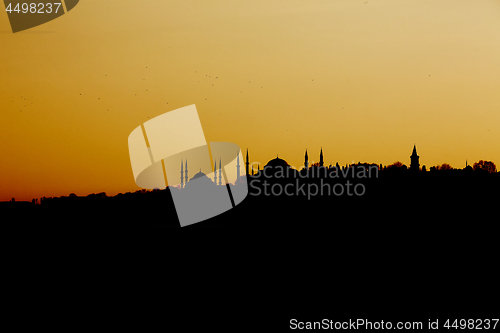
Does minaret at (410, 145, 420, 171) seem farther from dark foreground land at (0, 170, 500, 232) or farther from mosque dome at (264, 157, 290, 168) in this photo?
mosque dome at (264, 157, 290, 168)

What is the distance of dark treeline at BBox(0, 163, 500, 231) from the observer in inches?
3108

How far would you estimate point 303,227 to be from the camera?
75.6m

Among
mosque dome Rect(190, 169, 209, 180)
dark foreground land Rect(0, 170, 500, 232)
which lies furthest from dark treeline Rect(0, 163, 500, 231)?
mosque dome Rect(190, 169, 209, 180)

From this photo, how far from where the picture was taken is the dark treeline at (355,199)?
78938mm

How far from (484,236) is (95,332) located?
172 ft

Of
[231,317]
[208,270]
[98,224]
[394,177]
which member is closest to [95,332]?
[231,317]

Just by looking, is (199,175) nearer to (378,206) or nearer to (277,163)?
(277,163)

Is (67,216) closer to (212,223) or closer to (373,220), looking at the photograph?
(212,223)

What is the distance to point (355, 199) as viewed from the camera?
86.7 m

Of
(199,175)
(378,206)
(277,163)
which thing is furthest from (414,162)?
(199,175)

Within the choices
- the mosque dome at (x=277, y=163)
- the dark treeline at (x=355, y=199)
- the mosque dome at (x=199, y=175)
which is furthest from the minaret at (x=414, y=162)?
the mosque dome at (x=199, y=175)

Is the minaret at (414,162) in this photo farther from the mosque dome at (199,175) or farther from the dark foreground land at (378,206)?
the mosque dome at (199,175)

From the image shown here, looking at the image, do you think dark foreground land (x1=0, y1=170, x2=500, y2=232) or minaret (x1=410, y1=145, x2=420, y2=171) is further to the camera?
minaret (x1=410, y1=145, x2=420, y2=171)

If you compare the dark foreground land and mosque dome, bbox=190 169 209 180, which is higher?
mosque dome, bbox=190 169 209 180
